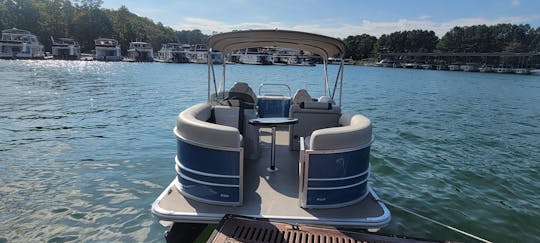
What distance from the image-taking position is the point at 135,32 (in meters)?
109

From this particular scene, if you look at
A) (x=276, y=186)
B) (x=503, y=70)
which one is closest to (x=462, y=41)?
(x=503, y=70)

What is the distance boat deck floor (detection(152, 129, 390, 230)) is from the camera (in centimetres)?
375

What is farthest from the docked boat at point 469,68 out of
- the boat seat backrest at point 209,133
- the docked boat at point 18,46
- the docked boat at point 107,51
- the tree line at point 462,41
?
the boat seat backrest at point 209,133

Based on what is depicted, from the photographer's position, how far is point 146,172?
724cm

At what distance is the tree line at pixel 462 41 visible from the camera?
10838cm

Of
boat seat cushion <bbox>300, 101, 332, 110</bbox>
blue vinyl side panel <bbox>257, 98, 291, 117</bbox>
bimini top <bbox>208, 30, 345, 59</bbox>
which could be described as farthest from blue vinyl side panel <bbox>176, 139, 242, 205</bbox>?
blue vinyl side panel <bbox>257, 98, 291, 117</bbox>

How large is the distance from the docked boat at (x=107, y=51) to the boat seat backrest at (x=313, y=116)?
84658 mm

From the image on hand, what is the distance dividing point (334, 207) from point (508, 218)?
12.1ft

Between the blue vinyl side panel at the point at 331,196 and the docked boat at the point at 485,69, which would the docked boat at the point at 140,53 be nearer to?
the docked boat at the point at 485,69

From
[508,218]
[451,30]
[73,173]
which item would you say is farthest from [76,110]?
[451,30]

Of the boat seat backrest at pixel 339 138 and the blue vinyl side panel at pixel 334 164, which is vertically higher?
the boat seat backrest at pixel 339 138

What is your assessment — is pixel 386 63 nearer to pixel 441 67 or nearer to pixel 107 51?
pixel 441 67

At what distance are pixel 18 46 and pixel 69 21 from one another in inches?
1145

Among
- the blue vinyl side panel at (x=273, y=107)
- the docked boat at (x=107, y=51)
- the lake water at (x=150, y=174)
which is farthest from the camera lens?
the docked boat at (x=107, y=51)
